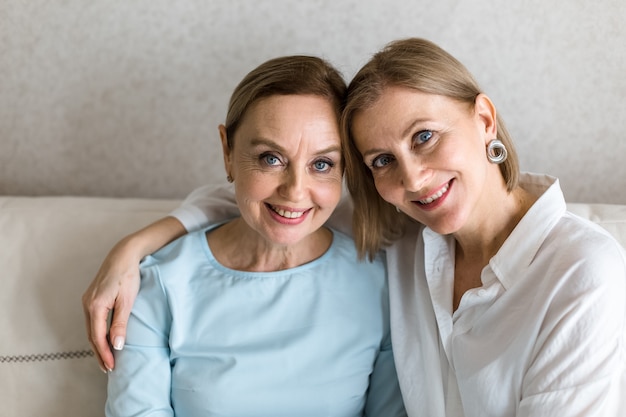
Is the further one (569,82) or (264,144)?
(569,82)

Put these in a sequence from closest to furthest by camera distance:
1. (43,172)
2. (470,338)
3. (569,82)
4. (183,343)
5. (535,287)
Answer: (535,287)
(470,338)
(183,343)
(569,82)
(43,172)

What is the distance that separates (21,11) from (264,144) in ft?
3.65

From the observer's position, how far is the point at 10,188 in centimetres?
229

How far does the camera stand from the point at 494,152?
1.53 metres

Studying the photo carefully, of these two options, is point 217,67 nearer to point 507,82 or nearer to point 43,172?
point 43,172

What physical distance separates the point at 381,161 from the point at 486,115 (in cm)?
26

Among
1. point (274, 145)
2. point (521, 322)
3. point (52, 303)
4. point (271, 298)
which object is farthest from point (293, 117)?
point (52, 303)

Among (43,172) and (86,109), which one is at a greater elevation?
(86,109)

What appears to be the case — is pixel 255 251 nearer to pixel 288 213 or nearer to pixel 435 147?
pixel 288 213

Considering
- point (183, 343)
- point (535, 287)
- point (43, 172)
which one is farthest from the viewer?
point (43, 172)

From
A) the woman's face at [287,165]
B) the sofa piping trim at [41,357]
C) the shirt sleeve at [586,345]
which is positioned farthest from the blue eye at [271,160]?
the sofa piping trim at [41,357]

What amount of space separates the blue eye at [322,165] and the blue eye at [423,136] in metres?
0.23

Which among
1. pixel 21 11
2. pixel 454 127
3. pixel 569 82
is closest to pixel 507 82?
pixel 569 82

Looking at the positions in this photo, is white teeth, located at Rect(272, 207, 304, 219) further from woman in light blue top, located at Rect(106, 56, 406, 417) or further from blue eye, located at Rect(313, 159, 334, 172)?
blue eye, located at Rect(313, 159, 334, 172)
